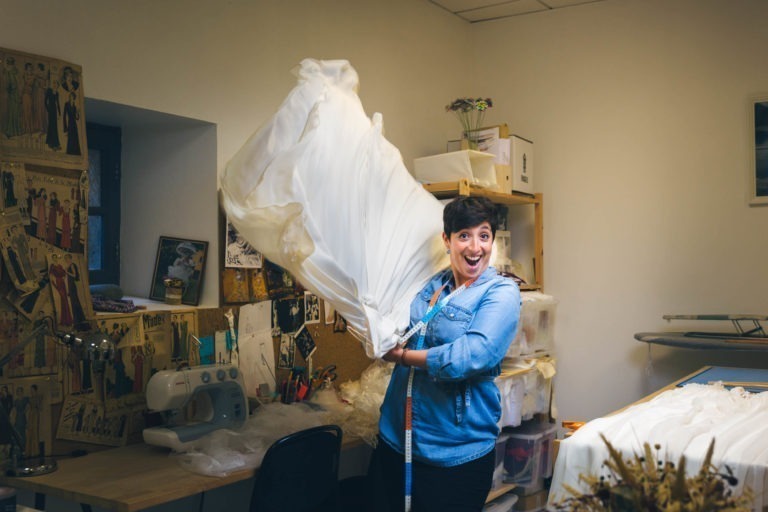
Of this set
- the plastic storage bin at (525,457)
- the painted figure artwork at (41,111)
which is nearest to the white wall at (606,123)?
the plastic storage bin at (525,457)

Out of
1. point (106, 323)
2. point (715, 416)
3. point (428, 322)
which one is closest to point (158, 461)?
point (106, 323)

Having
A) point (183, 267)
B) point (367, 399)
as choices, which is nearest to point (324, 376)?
point (367, 399)

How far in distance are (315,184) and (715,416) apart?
1352 mm

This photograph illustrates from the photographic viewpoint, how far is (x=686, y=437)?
2.10 meters

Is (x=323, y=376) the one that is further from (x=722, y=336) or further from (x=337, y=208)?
(x=722, y=336)

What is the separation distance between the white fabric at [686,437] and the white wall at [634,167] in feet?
5.34

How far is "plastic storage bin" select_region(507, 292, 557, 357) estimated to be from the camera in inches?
157

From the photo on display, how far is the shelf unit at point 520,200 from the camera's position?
3.77 m

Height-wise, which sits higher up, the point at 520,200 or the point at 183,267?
the point at 520,200

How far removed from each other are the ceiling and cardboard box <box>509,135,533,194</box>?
775 mm

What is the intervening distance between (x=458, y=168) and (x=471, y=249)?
1.43 m

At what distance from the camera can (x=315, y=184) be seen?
2297 millimetres

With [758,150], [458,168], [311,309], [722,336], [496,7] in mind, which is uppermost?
[496,7]

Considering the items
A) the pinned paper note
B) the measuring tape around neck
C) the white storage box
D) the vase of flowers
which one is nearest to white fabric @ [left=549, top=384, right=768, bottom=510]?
the measuring tape around neck
